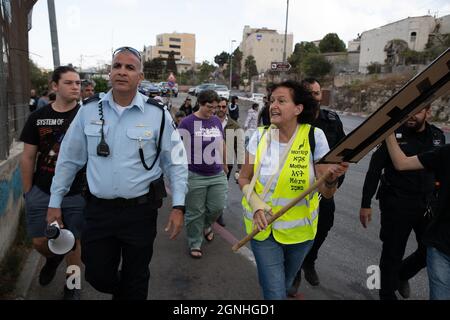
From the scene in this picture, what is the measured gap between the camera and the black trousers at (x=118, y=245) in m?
2.69

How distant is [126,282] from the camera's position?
2.84 metres

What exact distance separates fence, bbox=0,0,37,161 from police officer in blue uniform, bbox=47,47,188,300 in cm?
213

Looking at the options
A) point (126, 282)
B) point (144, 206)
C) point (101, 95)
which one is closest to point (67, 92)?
point (101, 95)

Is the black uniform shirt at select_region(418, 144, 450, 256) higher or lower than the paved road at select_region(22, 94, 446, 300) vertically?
higher

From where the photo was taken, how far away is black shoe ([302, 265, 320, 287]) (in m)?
3.93

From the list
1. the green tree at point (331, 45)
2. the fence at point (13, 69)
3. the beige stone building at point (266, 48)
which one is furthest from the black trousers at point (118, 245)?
the beige stone building at point (266, 48)

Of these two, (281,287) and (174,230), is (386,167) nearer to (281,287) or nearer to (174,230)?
(281,287)

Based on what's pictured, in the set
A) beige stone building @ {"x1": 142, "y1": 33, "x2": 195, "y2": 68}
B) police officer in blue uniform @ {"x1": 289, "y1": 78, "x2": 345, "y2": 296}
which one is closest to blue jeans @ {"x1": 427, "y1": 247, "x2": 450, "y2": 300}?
→ police officer in blue uniform @ {"x1": 289, "y1": 78, "x2": 345, "y2": 296}

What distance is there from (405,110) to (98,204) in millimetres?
1993

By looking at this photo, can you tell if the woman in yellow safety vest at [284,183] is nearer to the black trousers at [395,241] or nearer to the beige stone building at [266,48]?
the black trousers at [395,241]

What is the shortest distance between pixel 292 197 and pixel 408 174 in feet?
3.97

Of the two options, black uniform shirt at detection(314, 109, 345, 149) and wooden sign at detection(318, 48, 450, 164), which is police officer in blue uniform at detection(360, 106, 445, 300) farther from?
wooden sign at detection(318, 48, 450, 164)

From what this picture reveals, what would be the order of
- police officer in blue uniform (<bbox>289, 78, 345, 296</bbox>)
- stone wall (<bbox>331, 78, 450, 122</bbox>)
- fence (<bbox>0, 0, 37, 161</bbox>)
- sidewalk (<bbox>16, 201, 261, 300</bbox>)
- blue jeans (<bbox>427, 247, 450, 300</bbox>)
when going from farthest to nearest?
1. stone wall (<bbox>331, 78, 450, 122</bbox>)
2. fence (<bbox>0, 0, 37, 161</bbox>)
3. police officer in blue uniform (<bbox>289, 78, 345, 296</bbox>)
4. sidewalk (<bbox>16, 201, 261, 300</bbox>)
5. blue jeans (<bbox>427, 247, 450, 300</bbox>)

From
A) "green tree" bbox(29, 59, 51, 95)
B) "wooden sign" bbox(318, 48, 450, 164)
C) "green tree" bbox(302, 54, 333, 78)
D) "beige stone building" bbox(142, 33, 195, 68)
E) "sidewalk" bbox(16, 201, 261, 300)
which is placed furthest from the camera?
"beige stone building" bbox(142, 33, 195, 68)
